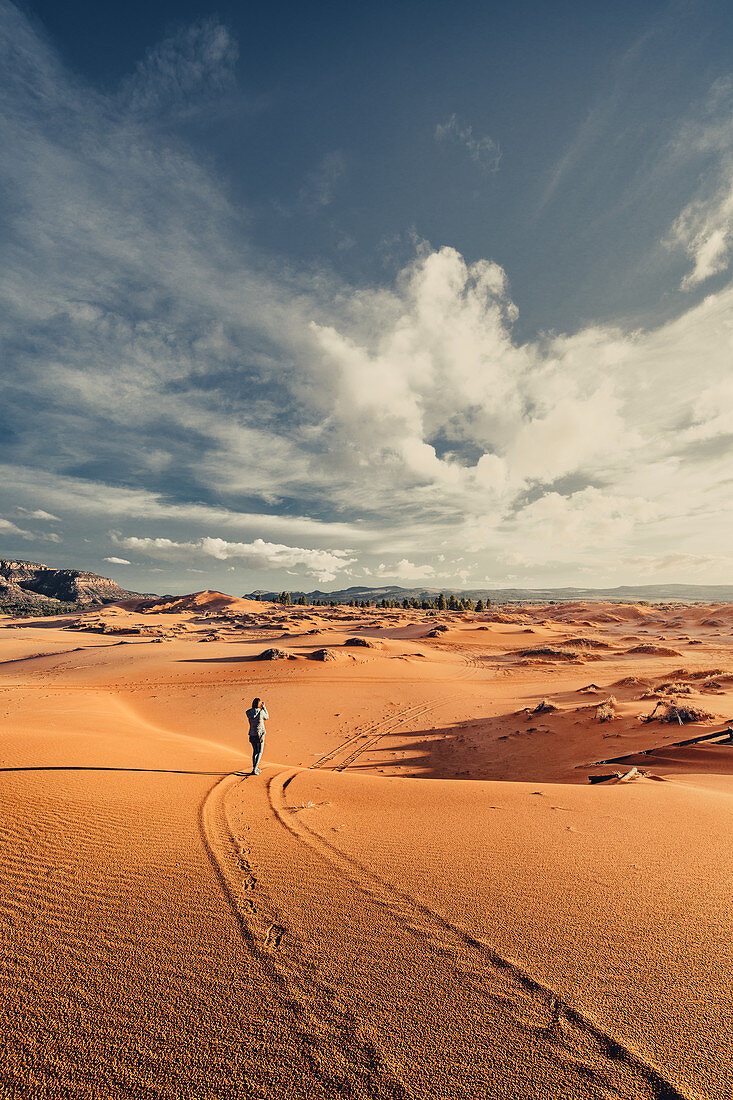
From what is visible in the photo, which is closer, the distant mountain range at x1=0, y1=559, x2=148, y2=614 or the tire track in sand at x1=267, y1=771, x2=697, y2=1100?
the tire track in sand at x1=267, y1=771, x2=697, y2=1100

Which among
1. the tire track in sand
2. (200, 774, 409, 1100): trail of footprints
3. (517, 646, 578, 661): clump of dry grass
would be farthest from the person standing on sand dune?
(517, 646, 578, 661): clump of dry grass

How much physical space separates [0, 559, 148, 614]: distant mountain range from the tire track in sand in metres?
153

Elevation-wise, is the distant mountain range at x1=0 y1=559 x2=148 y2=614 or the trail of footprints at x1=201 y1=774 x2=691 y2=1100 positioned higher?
the distant mountain range at x1=0 y1=559 x2=148 y2=614

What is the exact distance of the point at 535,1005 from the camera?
8.61ft

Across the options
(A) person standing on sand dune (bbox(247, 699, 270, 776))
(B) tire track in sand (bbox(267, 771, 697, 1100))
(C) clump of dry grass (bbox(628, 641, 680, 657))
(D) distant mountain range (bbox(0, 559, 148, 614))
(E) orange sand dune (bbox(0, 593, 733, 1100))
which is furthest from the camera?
(D) distant mountain range (bbox(0, 559, 148, 614))

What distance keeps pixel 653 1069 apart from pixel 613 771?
7.46 m

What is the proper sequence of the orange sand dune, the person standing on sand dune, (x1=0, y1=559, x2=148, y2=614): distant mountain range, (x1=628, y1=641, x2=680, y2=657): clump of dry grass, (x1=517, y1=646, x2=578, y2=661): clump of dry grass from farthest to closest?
(x1=0, y1=559, x2=148, y2=614): distant mountain range → (x1=628, y1=641, x2=680, y2=657): clump of dry grass → (x1=517, y1=646, x2=578, y2=661): clump of dry grass → the person standing on sand dune → the orange sand dune

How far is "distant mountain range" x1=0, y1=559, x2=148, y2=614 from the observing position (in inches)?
5482

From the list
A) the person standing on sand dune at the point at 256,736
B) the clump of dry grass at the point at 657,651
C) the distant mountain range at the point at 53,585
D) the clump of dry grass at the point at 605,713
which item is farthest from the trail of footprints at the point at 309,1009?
the distant mountain range at the point at 53,585

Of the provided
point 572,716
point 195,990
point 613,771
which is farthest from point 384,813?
point 572,716

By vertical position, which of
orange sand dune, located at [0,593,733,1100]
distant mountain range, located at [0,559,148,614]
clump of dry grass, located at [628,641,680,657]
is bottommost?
clump of dry grass, located at [628,641,680,657]

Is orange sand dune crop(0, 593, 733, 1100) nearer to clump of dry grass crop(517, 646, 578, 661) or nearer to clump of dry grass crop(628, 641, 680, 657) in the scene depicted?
clump of dry grass crop(517, 646, 578, 661)

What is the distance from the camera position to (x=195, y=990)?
2791mm

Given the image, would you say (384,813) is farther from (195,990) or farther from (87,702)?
(87,702)
